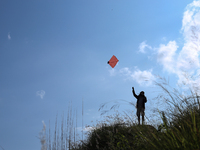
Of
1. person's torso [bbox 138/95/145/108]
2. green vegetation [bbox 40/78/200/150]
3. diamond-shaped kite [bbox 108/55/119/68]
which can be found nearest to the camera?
green vegetation [bbox 40/78/200/150]

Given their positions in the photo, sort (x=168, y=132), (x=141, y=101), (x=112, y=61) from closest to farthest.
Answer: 1. (x=168, y=132)
2. (x=141, y=101)
3. (x=112, y=61)

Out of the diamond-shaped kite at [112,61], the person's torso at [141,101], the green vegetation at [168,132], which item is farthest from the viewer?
the diamond-shaped kite at [112,61]

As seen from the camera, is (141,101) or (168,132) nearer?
(168,132)

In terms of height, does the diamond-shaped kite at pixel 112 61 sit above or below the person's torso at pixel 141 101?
above

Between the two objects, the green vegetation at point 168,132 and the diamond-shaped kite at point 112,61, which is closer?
the green vegetation at point 168,132

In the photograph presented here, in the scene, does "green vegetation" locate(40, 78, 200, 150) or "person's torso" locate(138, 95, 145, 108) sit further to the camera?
"person's torso" locate(138, 95, 145, 108)

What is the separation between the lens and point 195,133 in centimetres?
216

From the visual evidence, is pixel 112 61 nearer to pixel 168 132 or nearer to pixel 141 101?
pixel 141 101

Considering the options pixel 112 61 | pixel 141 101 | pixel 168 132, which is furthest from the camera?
pixel 112 61

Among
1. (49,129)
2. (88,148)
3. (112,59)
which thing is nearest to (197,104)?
(88,148)

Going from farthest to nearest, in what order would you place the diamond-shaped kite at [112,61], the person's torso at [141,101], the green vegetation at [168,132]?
the diamond-shaped kite at [112,61] → the person's torso at [141,101] → the green vegetation at [168,132]

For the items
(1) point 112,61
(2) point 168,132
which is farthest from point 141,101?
(2) point 168,132

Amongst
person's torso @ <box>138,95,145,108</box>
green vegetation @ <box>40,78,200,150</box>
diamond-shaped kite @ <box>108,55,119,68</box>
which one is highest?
diamond-shaped kite @ <box>108,55,119,68</box>

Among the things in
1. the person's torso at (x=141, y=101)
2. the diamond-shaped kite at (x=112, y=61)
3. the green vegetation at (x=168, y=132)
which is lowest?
the green vegetation at (x=168, y=132)
